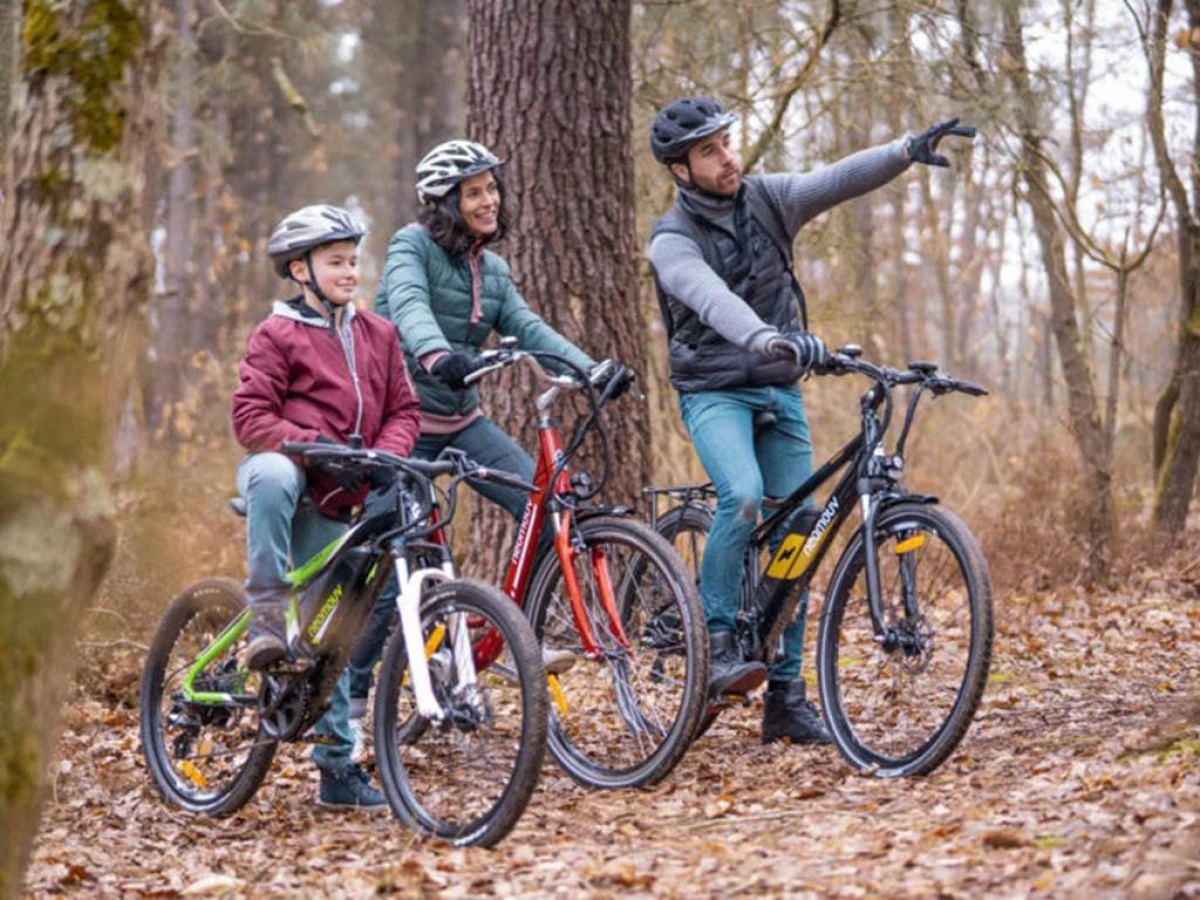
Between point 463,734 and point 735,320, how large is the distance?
5.55ft

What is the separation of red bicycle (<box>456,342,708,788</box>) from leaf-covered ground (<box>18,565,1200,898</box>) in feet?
0.60

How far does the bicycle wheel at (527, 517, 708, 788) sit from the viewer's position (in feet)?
17.3

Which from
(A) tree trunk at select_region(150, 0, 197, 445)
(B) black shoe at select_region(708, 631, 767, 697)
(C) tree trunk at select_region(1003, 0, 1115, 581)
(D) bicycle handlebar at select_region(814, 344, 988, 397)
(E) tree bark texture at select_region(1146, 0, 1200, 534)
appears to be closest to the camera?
(D) bicycle handlebar at select_region(814, 344, 988, 397)

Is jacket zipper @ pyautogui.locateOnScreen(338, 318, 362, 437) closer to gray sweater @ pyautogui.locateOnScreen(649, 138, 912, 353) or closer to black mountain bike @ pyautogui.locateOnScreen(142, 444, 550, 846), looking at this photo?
black mountain bike @ pyautogui.locateOnScreen(142, 444, 550, 846)

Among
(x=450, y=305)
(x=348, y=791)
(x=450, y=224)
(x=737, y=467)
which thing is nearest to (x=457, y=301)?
(x=450, y=305)

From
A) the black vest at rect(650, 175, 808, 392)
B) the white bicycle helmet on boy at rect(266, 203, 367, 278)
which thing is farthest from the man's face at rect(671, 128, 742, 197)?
the white bicycle helmet on boy at rect(266, 203, 367, 278)

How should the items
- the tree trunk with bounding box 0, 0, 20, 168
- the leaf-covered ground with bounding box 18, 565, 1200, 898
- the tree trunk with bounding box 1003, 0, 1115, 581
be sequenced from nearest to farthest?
the leaf-covered ground with bounding box 18, 565, 1200, 898 < the tree trunk with bounding box 1003, 0, 1115, 581 < the tree trunk with bounding box 0, 0, 20, 168

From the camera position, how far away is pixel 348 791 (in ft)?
18.3

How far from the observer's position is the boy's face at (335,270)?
542 cm

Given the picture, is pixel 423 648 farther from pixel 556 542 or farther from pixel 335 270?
pixel 335 270

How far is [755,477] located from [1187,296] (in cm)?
548

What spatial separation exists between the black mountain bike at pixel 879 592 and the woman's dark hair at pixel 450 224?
1.15 meters

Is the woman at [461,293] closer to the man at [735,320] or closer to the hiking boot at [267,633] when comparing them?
the man at [735,320]

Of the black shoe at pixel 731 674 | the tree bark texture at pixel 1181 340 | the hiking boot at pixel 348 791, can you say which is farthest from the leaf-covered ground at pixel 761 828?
the tree bark texture at pixel 1181 340
